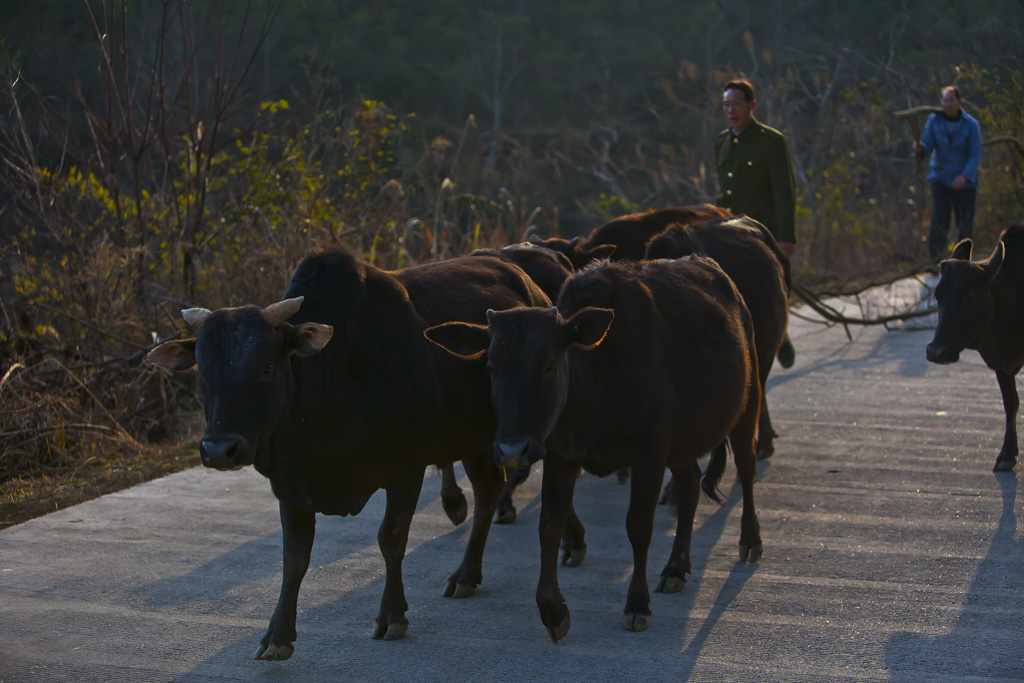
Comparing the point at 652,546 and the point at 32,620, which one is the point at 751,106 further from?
the point at 32,620

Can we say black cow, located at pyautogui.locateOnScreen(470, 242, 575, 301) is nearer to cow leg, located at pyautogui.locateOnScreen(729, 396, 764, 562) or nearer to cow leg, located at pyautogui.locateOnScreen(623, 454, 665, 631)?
cow leg, located at pyautogui.locateOnScreen(729, 396, 764, 562)

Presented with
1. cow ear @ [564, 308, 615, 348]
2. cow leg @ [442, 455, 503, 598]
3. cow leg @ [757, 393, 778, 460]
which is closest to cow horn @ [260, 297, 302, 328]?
cow ear @ [564, 308, 615, 348]

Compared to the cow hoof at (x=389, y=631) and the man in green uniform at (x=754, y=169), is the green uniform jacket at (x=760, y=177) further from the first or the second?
the cow hoof at (x=389, y=631)

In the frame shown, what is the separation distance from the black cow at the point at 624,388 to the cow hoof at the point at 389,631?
598mm

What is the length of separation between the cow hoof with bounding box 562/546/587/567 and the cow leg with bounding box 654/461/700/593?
459 millimetres

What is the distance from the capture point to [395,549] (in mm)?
4445

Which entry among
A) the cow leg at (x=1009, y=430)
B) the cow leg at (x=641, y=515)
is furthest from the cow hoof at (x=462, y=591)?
the cow leg at (x=1009, y=430)

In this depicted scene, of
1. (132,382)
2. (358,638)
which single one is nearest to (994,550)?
(358,638)

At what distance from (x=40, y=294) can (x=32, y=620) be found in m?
4.72

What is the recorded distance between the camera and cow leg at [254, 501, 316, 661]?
4094mm

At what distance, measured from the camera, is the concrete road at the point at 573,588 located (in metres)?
4.04

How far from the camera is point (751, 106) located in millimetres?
8297

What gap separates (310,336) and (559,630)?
1.53m

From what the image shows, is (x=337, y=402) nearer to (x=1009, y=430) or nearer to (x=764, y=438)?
(x=764, y=438)
